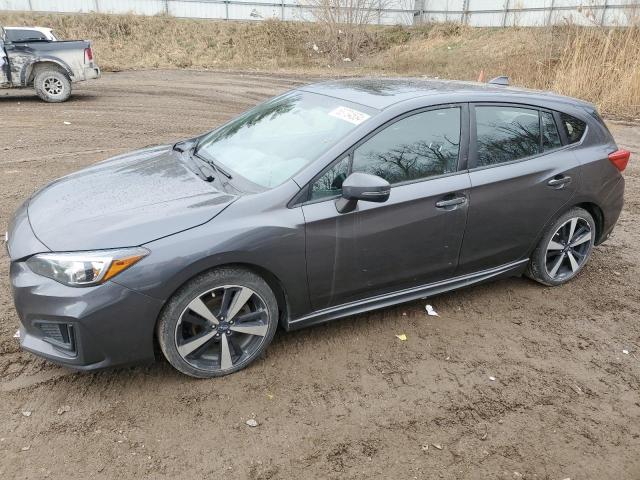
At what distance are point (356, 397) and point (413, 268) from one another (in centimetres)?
97

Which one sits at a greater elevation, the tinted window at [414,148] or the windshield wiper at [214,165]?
the tinted window at [414,148]

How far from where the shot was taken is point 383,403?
3053mm

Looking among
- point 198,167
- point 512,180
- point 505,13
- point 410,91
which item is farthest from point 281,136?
point 505,13

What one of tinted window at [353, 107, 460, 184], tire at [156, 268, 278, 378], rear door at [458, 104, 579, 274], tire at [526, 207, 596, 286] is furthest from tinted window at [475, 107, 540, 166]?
tire at [156, 268, 278, 378]

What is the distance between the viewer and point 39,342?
9.51ft

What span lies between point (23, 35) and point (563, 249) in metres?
12.2

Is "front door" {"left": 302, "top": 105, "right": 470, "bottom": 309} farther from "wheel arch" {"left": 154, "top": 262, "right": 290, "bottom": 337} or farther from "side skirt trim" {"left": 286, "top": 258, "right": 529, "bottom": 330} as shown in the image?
"wheel arch" {"left": 154, "top": 262, "right": 290, "bottom": 337}

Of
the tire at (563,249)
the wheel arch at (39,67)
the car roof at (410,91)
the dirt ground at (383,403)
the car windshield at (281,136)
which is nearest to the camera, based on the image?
the dirt ground at (383,403)

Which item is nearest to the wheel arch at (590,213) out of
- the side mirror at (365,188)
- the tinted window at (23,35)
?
the side mirror at (365,188)

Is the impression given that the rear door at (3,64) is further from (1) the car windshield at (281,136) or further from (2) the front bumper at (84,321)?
(2) the front bumper at (84,321)

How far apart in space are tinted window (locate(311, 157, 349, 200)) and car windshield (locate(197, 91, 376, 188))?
14 cm

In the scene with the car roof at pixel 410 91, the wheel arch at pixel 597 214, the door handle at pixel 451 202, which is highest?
the car roof at pixel 410 91

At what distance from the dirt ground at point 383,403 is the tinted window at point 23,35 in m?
9.24

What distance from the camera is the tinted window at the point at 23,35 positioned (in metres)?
11.5
